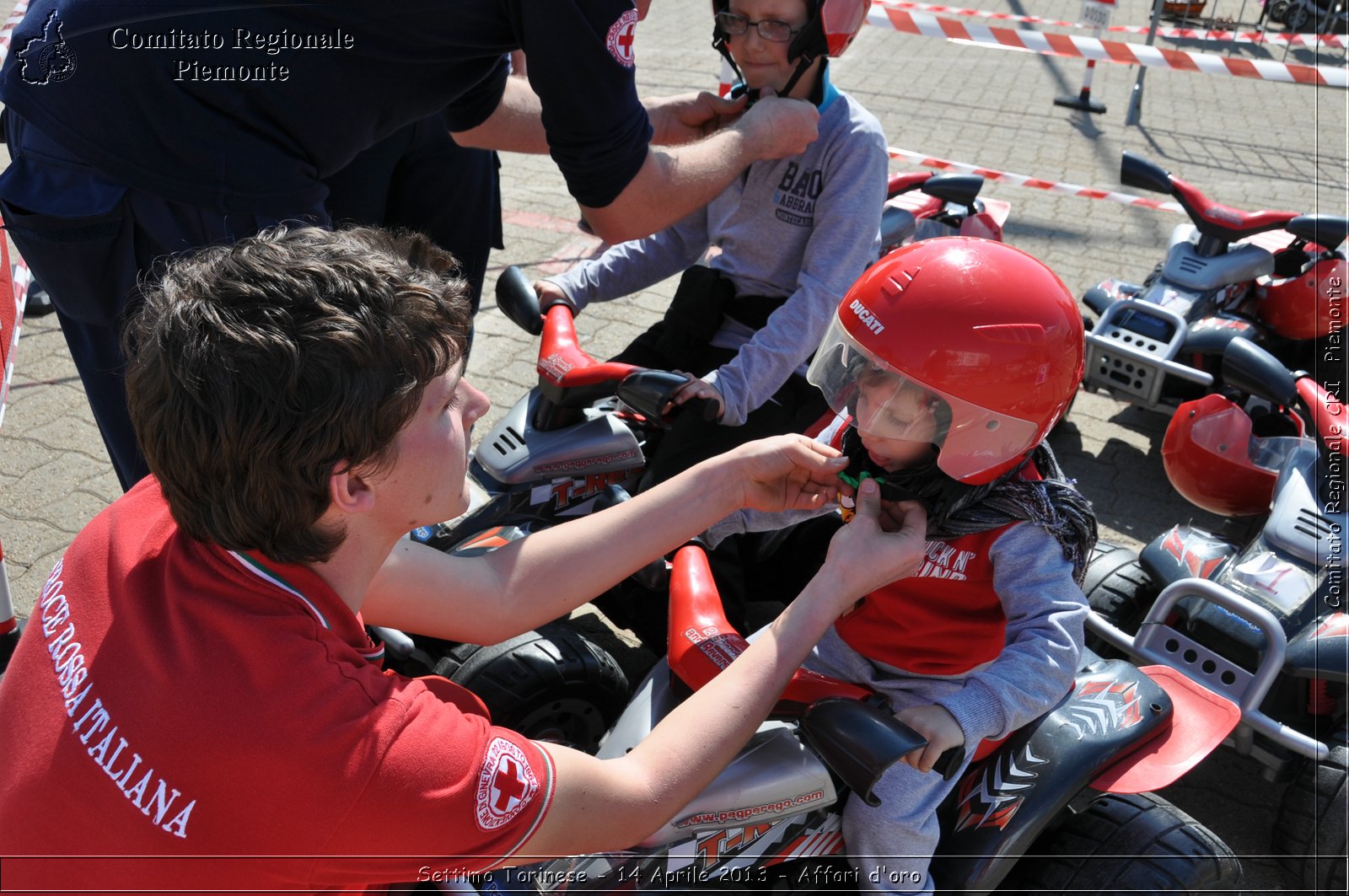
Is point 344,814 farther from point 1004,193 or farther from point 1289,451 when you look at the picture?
point 1004,193

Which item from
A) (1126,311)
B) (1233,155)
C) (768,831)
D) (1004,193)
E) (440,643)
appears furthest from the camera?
(1233,155)

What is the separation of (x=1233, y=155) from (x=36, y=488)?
9430mm

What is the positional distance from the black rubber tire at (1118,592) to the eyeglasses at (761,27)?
1.82m

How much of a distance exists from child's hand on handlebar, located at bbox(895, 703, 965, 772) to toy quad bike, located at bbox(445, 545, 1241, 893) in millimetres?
59

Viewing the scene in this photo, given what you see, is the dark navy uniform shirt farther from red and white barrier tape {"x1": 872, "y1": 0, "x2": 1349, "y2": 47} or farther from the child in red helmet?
red and white barrier tape {"x1": 872, "y1": 0, "x2": 1349, "y2": 47}

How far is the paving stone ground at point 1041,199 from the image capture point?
403 cm

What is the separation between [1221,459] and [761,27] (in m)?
2.23

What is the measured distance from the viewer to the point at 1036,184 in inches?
275

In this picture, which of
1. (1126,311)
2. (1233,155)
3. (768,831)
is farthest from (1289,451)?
(1233,155)

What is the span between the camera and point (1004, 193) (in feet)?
25.9

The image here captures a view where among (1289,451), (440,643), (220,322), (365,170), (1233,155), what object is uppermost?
(220,322)

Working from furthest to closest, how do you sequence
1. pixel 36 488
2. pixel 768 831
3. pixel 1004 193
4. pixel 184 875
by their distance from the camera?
pixel 1004 193, pixel 36 488, pixel 768 831, pixel 184 875

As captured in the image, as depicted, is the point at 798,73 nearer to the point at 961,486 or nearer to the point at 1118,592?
the point at 961,486

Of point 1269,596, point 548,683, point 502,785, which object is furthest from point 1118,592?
point 502,785
